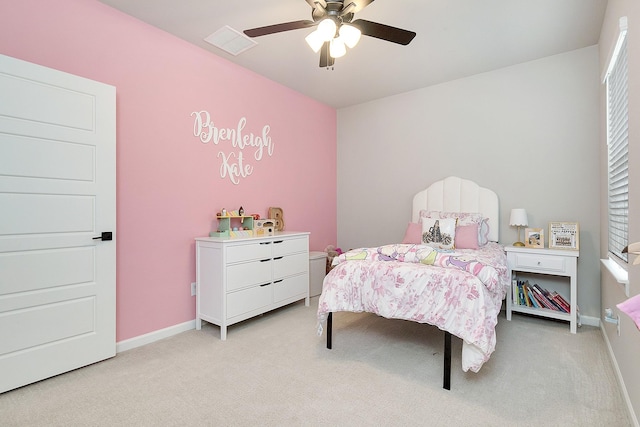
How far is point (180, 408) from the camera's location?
1.82 meters

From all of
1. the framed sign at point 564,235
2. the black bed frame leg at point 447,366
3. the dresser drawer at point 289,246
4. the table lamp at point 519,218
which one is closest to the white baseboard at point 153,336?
the dresser drawer at point 289,246

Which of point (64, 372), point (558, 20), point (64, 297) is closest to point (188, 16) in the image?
point (64, 297)

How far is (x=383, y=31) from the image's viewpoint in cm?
208

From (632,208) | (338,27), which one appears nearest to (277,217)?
(338,27)

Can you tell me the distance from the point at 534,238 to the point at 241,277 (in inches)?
112

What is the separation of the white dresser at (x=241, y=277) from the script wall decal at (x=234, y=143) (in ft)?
2.64

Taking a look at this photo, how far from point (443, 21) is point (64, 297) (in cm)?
348

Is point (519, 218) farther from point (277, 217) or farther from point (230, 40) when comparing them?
point (230, 40)

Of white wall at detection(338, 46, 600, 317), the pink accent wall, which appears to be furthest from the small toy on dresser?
white wall at detection(338, 46, 600, 317)

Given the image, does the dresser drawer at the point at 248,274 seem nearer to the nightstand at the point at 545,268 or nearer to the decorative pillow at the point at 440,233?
the decorative pillow at the point at 440,233

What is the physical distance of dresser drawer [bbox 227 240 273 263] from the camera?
286 cm

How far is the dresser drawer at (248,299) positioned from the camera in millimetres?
2871

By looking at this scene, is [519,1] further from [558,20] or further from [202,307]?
[202,307]

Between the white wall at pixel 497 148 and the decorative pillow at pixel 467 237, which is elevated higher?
the white wall at pixel 497 148
